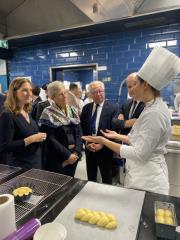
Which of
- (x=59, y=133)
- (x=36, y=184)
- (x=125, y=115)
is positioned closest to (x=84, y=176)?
(x=125, y=115)

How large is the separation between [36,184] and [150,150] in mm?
599

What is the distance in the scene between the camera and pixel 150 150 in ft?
3.35

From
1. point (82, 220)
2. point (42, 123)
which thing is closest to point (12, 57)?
point (42, 123)

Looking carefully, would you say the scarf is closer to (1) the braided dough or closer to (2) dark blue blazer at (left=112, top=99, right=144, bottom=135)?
(2) dark blue blazer at (left=112, top=99, right=144, bottom=135)

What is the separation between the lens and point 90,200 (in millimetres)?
879

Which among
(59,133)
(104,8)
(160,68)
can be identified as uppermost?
(104,8)

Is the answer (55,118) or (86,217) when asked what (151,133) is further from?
(55,118)

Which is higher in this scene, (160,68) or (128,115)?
(160,68)

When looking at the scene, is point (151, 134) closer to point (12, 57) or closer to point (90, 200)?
point (90, 200)

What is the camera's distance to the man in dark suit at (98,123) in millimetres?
2121

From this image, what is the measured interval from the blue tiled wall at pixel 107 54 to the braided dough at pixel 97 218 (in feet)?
10.3

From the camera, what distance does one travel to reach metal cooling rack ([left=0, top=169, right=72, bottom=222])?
32.7 inches

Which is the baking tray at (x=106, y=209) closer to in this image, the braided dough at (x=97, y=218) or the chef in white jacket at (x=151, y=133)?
the braided dough at (x=97, y=218)

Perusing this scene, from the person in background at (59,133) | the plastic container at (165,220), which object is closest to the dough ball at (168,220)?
the plastic container at (165,220)
